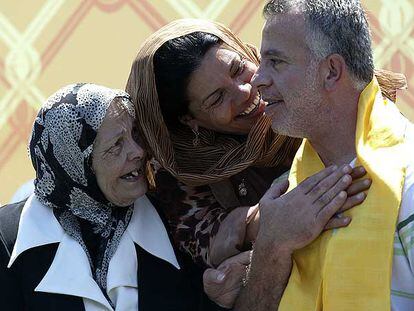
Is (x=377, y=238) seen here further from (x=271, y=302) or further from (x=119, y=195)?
(x=119, y=195)

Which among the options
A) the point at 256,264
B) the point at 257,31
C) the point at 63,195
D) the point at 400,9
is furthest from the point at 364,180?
the point at 400,9

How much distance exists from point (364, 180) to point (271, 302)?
0.50 metres

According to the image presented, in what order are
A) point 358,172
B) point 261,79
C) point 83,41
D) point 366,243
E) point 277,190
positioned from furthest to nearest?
point 83,41
point 277,190
point 261,79
point 358,172
point 366,243

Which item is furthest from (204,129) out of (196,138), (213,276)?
(213,276)

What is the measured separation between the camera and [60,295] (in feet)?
10.3

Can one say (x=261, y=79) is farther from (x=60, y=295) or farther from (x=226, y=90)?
(x=60, y=295)

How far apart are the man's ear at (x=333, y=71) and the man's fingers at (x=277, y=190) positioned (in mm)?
386

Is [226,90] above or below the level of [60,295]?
above

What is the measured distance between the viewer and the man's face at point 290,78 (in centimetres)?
273

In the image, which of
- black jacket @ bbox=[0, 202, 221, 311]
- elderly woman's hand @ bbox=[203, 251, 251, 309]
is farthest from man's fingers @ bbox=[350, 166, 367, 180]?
black jacket @ bbox=[0, 202, 221, 311]

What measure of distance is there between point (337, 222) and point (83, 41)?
111 inches

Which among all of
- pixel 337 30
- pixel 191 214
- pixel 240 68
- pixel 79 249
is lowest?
pixel 79 249

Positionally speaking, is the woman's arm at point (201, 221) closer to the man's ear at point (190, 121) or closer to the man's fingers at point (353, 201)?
the man's ear at point (190, 121)

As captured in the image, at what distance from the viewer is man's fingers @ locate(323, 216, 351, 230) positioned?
264 centimetres
